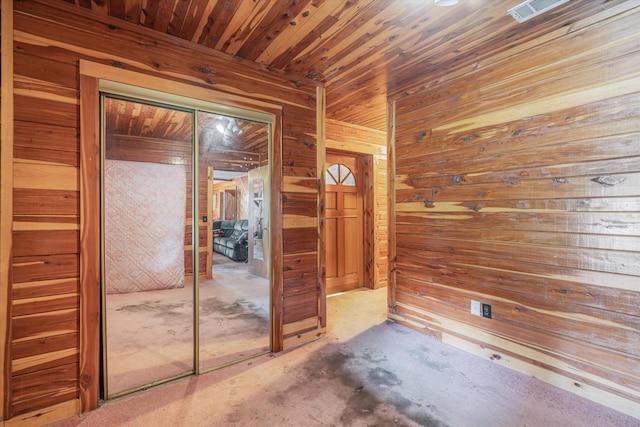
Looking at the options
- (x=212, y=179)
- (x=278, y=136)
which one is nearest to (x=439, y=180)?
(x=278, y=136)

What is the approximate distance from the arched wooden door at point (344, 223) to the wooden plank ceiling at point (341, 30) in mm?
1757

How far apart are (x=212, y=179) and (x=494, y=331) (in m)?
4.37

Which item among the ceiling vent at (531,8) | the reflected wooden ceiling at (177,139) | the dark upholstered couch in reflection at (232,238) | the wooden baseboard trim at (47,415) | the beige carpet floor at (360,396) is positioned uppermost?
the ceiling vent at (531,8)

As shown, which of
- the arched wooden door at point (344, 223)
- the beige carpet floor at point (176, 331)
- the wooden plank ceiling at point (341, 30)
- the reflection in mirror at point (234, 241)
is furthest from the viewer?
the arched wooden door at point (344, 223)

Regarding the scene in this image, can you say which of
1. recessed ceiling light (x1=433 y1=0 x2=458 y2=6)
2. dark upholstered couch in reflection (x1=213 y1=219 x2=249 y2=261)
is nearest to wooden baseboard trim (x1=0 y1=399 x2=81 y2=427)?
recessed ceiling light (x1=433 y1=0 x2=458 y2=6)

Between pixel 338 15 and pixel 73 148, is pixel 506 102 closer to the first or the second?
pixel 338 15

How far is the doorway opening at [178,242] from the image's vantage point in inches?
93.7

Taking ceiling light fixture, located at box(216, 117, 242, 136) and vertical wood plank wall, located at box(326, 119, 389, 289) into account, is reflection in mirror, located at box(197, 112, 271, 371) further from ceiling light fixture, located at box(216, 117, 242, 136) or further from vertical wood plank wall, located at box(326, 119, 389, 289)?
vertical wood plank wall, located at box(326, 119, 389, 289)

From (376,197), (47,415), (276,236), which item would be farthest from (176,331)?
(376,197)

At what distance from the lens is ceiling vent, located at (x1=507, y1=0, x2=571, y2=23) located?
176 centimetres

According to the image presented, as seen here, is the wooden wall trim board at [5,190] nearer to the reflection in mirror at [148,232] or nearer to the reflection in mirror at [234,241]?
the reflection in mirror at [148,232]

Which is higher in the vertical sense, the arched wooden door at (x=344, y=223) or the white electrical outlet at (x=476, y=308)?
the arched wooden door at (x=344, y=223)

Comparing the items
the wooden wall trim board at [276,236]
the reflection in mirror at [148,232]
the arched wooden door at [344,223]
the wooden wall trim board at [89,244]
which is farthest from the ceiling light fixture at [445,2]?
the arched wooden door at [344,223]

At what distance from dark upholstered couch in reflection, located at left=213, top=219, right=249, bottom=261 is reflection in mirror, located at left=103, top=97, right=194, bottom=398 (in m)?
0.71
